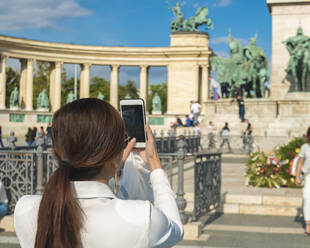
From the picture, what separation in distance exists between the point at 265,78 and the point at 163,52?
32.1 m

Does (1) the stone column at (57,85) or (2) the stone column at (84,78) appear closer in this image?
(1) the stone column at (57,85)

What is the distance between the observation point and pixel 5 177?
10.8 m

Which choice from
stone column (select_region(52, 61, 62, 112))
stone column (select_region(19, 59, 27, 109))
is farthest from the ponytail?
stone column (select_region(52, 61, 62, 112))

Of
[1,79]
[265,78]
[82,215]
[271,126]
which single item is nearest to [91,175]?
[82,215]

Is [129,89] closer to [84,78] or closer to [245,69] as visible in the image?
[84,78]

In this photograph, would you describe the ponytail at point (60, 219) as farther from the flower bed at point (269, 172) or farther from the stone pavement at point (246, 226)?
the flower bed at point (269, 172)

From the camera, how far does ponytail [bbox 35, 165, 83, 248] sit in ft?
7.54

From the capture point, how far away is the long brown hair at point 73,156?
2318 mm

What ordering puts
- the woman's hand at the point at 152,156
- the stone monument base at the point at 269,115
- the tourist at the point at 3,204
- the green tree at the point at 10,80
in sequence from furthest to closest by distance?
1. the green tree at the point at 10,80
2. the stone monument base at the point at 269,115
3. the tourist at the point at 3,204
4. the woman's hand at the point at 152,156

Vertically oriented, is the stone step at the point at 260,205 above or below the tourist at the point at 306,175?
below

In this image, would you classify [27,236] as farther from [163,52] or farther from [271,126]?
[163,52]

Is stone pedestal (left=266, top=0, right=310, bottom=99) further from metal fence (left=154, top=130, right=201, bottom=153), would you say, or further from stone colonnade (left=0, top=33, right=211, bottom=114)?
stone colonnade (left=0, top=33, right=211, bottom=114)

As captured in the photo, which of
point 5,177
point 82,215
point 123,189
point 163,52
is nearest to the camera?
point 82,215

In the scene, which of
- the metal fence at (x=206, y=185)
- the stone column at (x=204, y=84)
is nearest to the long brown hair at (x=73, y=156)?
the metal fence at (x=206, y=185)
